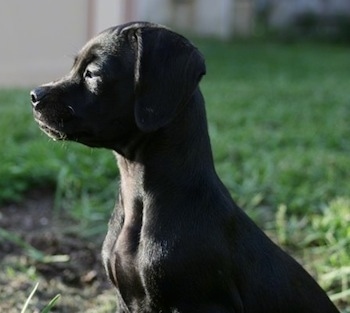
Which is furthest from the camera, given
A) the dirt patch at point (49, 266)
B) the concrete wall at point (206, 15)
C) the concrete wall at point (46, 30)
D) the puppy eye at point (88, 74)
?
the concrete wall at point (206, 15)

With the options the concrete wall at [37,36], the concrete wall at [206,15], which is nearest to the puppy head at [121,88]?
the concrete wall at [37,36]

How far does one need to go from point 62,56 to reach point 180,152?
30.4 ft

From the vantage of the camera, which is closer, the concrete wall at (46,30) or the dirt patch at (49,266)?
the dirt patch at (49,266)

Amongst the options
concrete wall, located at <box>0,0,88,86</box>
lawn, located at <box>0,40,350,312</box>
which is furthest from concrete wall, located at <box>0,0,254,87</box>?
lawn, located at <box>0,40,350,312</box>

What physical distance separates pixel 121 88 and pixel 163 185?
1.18 feet

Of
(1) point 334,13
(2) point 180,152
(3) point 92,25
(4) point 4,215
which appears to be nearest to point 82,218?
(4) point 4,215

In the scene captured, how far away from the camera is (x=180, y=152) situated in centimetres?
314

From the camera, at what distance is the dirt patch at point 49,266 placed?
412cm

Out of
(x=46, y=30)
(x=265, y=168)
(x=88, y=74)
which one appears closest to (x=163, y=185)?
(x=88, y=74)

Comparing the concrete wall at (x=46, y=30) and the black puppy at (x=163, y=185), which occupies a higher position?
the black puppy at (x=163, y=185)

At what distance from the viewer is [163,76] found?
3.00 meters

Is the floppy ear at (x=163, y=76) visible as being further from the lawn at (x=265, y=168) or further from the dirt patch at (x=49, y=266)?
the dirt patch at (x=49, y=266)

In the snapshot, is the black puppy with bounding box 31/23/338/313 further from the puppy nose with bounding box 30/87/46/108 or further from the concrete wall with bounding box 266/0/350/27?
the concrete wall with bounding box 266/0/350/27

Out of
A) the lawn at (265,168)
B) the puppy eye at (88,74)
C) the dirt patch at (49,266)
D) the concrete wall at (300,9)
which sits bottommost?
the concrete wall at (300,9)
